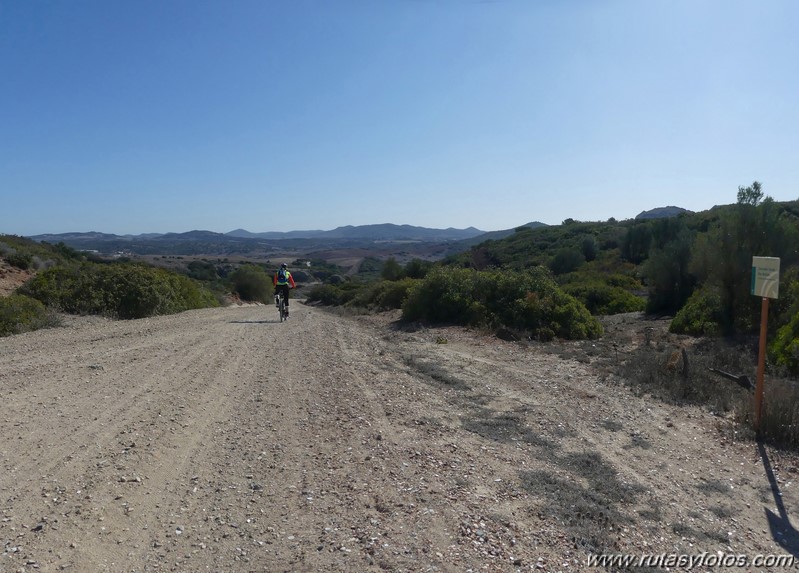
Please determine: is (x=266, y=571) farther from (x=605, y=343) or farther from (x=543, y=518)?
(x=605, y=343)

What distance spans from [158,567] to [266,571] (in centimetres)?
72

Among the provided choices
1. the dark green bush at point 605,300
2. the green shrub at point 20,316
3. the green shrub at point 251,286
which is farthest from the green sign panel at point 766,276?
the green shrub at point 251,286

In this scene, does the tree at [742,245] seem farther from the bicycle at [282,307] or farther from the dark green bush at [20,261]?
the dark green bush at [20,261]

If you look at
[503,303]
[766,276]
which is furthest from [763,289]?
[503,303]

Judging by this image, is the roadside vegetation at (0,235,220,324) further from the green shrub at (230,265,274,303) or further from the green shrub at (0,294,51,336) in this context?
the green shrub at (230,265,274,303)

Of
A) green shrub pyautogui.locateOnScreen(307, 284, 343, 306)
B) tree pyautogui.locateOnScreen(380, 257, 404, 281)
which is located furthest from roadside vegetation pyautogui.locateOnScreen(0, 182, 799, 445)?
tree pyautogui.locateOnScreen(380, 257, 404, 281)

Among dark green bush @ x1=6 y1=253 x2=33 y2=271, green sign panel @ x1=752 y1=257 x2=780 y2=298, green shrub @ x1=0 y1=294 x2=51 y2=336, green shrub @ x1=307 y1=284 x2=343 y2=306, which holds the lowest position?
green shrub @ x1=307 y1=284 x2=343 y2=306

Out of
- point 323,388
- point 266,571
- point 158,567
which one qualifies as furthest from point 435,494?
point 323,388

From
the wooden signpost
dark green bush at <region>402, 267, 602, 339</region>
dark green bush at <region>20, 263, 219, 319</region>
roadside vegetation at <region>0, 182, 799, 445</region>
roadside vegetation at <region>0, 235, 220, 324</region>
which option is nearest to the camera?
the wooden signpost

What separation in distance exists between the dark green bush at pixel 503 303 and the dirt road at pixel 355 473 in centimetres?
591

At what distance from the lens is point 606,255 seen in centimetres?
4666

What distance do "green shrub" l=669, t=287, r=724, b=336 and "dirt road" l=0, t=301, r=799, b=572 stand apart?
774 cm

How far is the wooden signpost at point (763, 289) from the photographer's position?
745 cm

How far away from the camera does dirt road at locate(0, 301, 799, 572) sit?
4.61 metres
